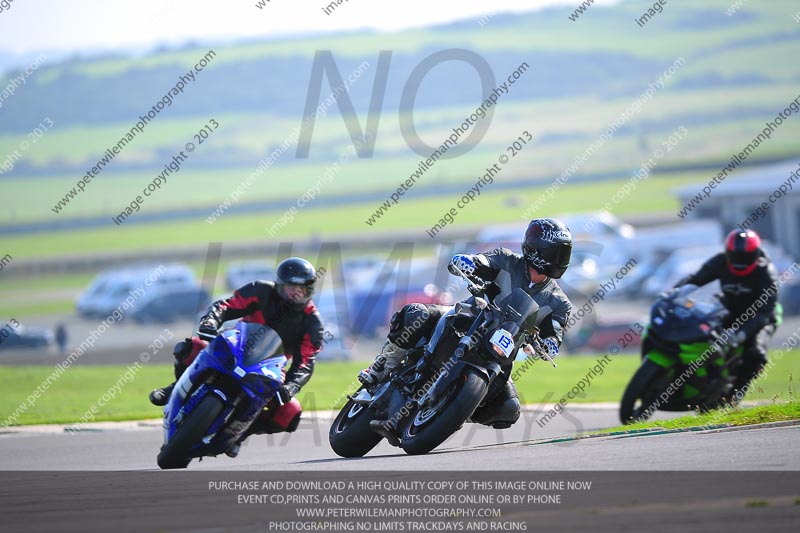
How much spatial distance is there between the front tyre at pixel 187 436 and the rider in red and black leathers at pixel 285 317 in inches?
43.0

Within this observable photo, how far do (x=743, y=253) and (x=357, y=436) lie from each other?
605 cm

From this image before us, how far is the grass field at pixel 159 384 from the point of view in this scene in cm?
1720

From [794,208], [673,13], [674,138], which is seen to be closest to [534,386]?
[794,208]

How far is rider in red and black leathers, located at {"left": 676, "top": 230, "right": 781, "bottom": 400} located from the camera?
532 inches

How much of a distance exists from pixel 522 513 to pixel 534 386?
1577 centimetres

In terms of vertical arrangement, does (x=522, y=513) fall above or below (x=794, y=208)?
above

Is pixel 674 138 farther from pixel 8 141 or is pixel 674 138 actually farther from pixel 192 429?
pixel 192 429

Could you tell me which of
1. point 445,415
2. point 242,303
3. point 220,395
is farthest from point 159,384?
point 445,415

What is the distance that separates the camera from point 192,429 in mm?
9367

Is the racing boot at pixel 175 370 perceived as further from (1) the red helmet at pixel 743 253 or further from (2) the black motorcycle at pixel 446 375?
(1) the red helmet at pixel 743 253

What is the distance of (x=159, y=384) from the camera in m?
21.2

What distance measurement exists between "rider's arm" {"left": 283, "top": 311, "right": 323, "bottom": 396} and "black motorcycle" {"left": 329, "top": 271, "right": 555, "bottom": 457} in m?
0.73

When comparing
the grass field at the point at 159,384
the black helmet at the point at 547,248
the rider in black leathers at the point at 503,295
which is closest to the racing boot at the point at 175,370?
the rider in black leathers at the point at 503,295

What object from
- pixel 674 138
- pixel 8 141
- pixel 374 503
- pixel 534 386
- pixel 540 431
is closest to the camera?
pixel 374 503
